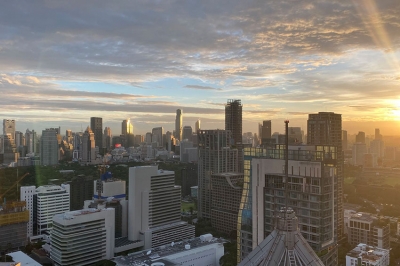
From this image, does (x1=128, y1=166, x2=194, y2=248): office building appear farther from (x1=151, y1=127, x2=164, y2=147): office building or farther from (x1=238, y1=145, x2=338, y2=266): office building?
(x1=151, y1=127, x2=164, y2=147): office building

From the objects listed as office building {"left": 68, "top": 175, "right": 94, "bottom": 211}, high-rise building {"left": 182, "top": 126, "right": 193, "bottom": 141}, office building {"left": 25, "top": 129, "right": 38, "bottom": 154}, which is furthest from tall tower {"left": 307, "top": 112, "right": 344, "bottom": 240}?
high-rise building {"left": 182, "top": 126, "right": 193, "bottom": 141}

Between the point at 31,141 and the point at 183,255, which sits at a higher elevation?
the point at 31,141

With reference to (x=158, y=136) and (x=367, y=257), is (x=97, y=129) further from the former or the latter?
(x=367, y=257)

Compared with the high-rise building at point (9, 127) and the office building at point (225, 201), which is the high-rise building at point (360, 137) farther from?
the high-rise building at point (9, 127)

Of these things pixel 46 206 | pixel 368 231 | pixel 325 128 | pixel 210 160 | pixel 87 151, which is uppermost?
pixel 325 128

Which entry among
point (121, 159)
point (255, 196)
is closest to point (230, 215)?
point (255, 196)

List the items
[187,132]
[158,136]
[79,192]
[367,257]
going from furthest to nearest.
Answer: [158,136], [187,132], [79,192], [367,257]

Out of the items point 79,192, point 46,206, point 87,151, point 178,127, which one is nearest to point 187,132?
point 178,127
